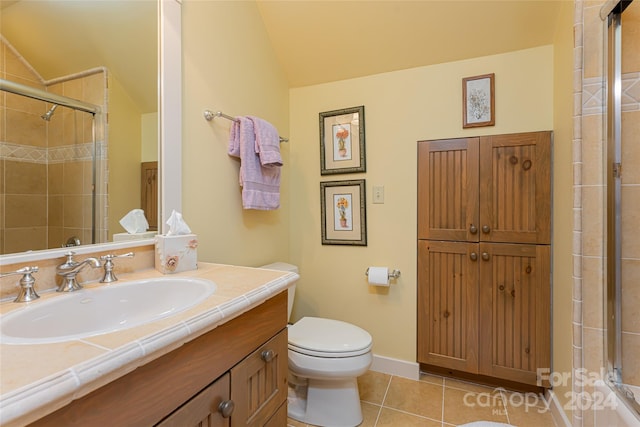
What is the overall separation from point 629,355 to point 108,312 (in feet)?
6.20

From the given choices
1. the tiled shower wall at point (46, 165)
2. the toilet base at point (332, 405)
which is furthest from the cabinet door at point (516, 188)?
the tiled shower wall at point (46, 165)

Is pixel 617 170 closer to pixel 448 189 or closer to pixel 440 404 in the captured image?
pixel 448 189

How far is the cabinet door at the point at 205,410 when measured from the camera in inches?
25.4

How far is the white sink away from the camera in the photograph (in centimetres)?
70

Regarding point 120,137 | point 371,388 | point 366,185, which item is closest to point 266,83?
point 366,185

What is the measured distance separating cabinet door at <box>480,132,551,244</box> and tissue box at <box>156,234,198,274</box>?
1.53m

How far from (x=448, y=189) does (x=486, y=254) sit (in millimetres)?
427

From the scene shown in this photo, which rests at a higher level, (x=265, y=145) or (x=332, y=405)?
(x=265, y=145)

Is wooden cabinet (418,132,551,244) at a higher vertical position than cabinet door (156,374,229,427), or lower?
higher

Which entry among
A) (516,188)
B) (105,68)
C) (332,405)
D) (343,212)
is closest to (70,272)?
(105,68)

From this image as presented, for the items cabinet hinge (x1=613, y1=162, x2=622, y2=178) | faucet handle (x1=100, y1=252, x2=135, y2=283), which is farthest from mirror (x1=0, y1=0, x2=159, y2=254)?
cabinet hinge (x1=613, y1=162, x2=622, y2=178)

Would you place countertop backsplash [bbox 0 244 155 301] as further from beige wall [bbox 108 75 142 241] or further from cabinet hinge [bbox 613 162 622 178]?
cabinet hinge [bbox 613 162 622 178]

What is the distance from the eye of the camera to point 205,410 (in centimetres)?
71

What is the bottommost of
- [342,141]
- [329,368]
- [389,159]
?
[329,368]
